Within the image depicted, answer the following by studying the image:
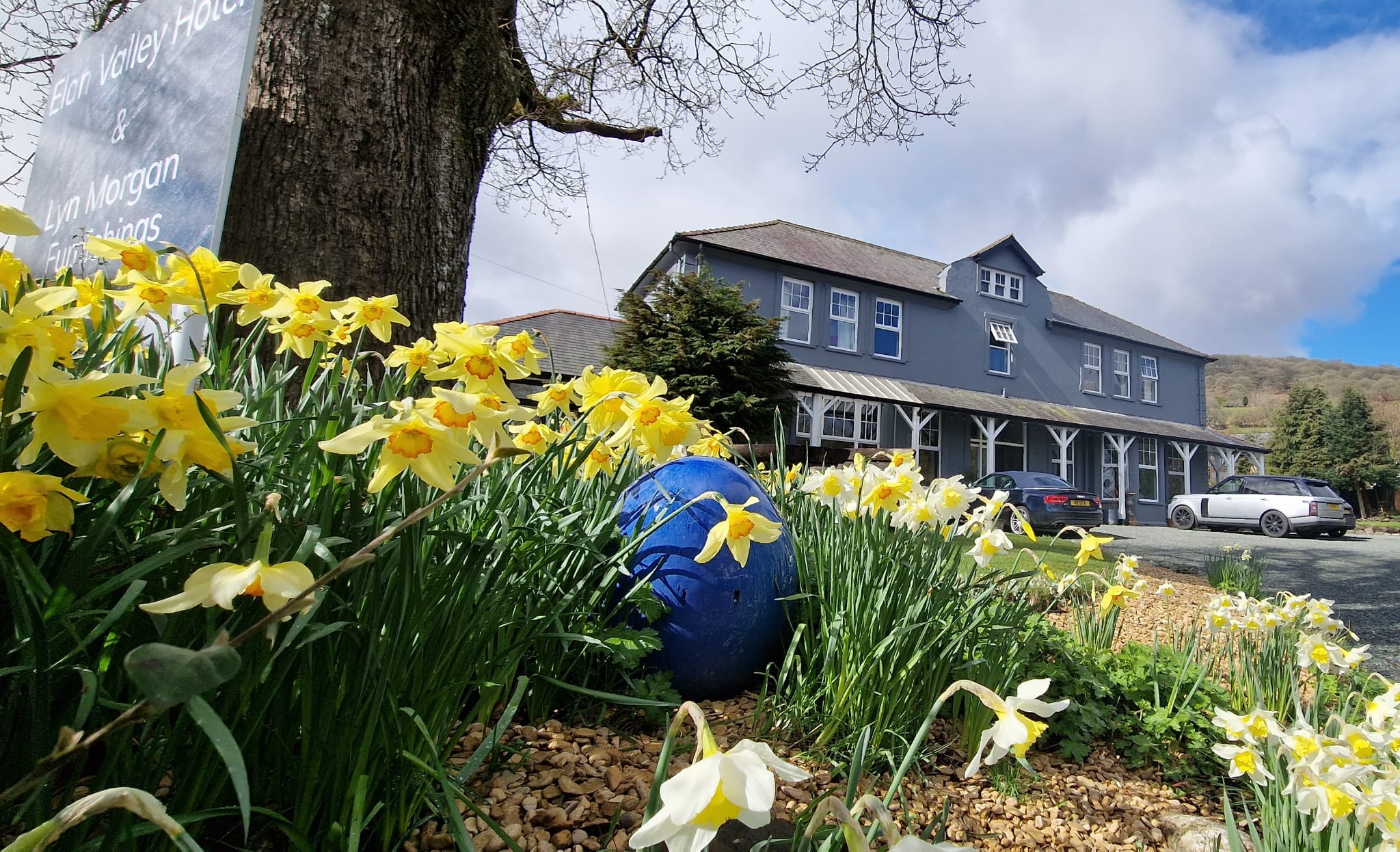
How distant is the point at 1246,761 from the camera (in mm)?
1759

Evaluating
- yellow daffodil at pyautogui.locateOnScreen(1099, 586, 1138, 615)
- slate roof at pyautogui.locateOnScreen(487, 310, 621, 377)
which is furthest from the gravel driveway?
slate roof at pyautogui.locateOnScreen(487, 310, 621, 377)

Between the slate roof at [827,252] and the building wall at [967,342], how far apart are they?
24 cm

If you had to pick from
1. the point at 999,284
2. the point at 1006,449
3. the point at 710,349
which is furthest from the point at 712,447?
the point at 999,284

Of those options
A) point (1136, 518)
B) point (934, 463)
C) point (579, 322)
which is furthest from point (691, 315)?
point (1136, 518)

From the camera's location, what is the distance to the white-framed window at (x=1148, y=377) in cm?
2288

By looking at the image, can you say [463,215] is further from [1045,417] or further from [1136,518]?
[1136,518]

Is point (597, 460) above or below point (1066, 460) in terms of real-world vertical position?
below

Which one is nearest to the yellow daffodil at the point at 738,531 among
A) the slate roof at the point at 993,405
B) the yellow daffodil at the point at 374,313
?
the yellow daffodil at the point at 374,313

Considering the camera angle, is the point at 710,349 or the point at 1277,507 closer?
the point at 710,349

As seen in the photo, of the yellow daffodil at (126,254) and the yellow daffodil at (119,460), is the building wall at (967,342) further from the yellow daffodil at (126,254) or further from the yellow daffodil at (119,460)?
the yellow daffodil at (119,460)

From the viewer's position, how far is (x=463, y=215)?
10.7 ft

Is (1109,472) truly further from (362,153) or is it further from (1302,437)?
(362,153)

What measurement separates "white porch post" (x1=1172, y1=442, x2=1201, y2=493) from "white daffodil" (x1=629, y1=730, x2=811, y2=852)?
2592 cm

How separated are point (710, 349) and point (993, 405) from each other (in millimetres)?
9714
